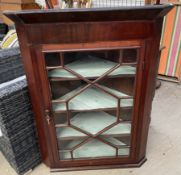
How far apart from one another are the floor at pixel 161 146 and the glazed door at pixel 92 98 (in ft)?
0.43

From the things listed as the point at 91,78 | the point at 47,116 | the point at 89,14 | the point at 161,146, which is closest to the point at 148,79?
the point at 91,78

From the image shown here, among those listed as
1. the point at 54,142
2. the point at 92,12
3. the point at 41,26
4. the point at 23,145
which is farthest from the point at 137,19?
the point at 23,145

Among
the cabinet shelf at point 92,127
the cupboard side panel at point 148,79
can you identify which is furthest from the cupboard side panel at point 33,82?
the cupboard side panel at point 148,79

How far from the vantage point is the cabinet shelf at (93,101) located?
1.09 meters

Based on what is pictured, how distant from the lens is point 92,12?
784 millimetres

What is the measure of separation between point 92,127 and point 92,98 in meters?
0.20

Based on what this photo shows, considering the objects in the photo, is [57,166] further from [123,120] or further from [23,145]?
[123,120]

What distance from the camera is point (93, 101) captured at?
1148 mm

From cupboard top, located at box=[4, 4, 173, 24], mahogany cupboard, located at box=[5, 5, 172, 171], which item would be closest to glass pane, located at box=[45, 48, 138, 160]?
mahogany cupboard, located at box=[5, 5, 172, 171]

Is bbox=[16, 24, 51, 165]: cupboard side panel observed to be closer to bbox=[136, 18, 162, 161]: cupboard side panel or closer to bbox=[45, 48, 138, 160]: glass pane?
bbox=[45, 48, 138, 160]: glass pane

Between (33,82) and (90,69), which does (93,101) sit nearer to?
(90,69)

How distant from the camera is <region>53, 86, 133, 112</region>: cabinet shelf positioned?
109cm

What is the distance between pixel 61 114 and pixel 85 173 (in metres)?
0.47

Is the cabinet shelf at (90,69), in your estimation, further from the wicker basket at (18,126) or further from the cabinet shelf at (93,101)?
the wicker basket at (18,126)
